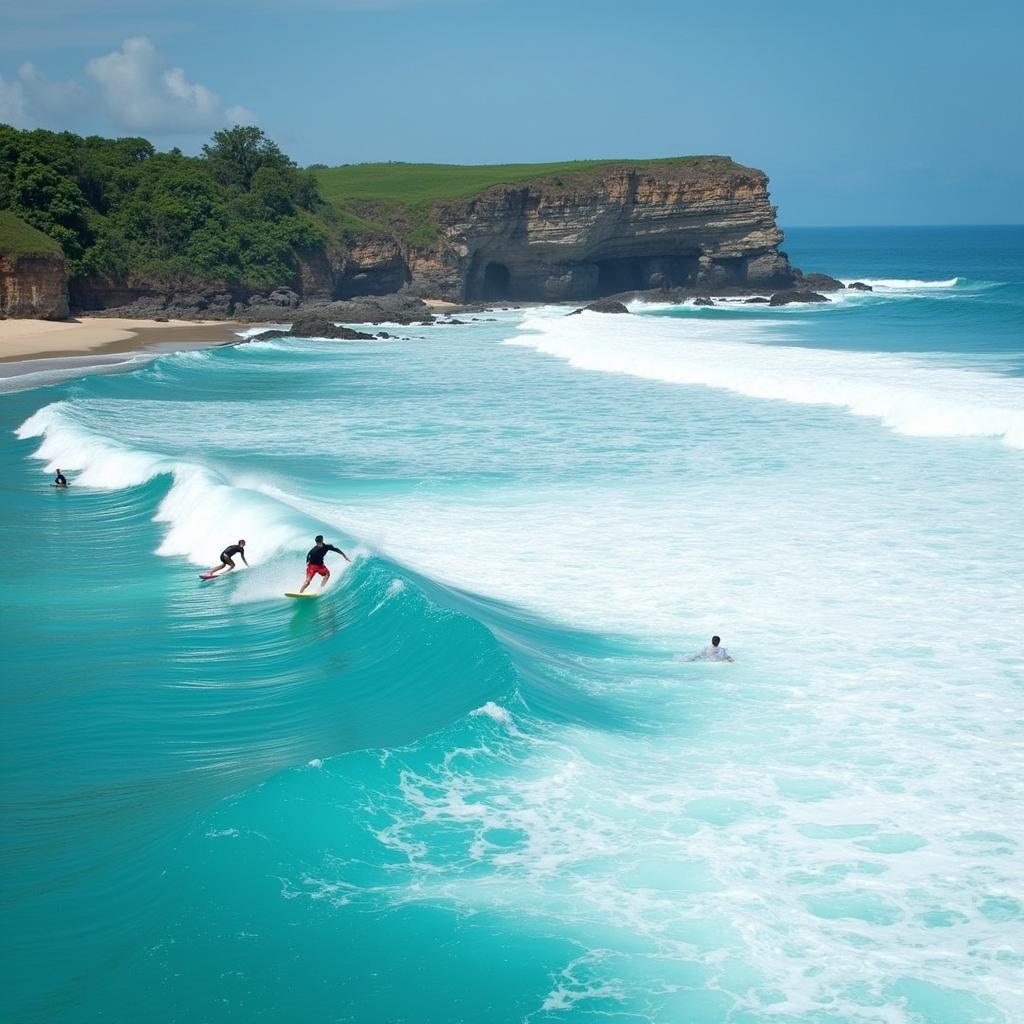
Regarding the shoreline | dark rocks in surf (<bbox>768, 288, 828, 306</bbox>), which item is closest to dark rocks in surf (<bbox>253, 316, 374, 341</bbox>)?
the shoreline

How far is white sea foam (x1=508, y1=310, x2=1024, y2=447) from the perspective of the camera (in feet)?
88.2

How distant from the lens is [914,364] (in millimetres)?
38500

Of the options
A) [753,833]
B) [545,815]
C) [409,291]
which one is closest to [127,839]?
[545,815]

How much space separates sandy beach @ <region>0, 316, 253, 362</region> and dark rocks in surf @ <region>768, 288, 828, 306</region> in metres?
30.1

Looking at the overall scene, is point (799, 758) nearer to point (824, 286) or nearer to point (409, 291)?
point (409, 291)

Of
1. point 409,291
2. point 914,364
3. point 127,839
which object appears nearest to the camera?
point 127,839

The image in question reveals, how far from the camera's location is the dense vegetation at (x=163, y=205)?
176 ft

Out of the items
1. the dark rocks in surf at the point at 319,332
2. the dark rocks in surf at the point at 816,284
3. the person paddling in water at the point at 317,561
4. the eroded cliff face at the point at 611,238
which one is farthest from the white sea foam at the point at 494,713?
the dark rocks in surf at the point at 816,284

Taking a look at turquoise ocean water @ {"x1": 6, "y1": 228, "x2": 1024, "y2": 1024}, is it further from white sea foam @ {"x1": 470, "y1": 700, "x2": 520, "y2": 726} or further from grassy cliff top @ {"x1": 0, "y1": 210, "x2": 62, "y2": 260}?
grassy cliff top @ {"x1": 0, "y1": 210, "x2": 62, "y2": 260}

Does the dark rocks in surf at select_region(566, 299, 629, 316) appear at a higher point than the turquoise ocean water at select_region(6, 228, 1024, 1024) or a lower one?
higher

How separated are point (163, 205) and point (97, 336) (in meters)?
12.2

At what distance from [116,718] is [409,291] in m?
59.9

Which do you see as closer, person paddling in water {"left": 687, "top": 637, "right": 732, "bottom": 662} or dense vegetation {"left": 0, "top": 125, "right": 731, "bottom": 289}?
person paddling in water {"left": 687, "top": 637, "right": 732, "bottom": 662}

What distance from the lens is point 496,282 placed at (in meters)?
76.5
